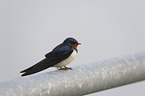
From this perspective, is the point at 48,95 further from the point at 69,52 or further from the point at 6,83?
the point at 69,52

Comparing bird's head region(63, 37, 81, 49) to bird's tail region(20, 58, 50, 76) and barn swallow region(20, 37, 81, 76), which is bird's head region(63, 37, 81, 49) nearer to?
barn swallow region(20, 37, 81, 76)

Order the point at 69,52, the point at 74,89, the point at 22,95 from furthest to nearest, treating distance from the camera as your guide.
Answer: the point at 69,52 → the point at 74,89 → the point at 22,95

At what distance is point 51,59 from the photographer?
0.95 meters

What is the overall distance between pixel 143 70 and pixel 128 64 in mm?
44

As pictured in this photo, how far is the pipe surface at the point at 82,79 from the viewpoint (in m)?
0.58

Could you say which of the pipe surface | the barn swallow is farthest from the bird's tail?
the pipe surface

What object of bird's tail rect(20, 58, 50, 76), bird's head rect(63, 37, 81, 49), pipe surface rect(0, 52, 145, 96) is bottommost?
pipe surface rect(0, 52, 145, 96)

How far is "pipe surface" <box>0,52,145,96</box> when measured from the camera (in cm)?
58

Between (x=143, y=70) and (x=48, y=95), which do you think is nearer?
(x=48, y=95)

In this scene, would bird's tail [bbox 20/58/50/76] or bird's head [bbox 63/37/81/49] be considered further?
bird's head [bbox 63/37/81/49]

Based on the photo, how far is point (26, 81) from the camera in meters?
0.60

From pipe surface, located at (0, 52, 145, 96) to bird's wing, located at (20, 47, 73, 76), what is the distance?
5.6 inches

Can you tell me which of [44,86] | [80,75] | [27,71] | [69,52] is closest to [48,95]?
[44,86]

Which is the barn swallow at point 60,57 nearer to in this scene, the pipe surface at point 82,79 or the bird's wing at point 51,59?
the bird's wing at point 51,59
